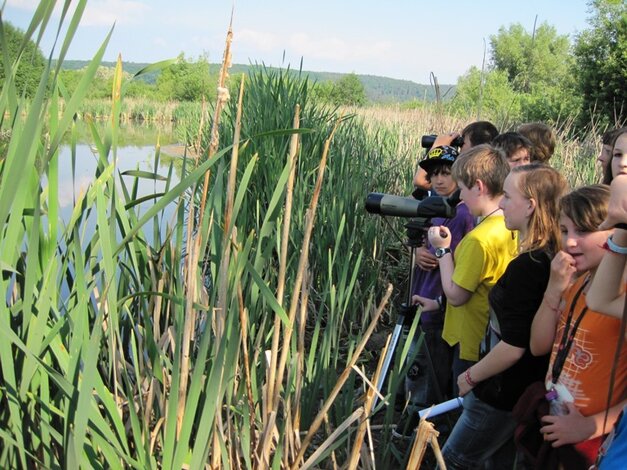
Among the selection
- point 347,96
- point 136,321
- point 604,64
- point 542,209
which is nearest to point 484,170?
point 542,209

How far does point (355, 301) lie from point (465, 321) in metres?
1.08

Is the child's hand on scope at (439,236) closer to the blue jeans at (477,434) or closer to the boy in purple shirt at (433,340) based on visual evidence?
the boy in purple shirt at (433,340)

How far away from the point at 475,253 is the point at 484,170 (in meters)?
0.29

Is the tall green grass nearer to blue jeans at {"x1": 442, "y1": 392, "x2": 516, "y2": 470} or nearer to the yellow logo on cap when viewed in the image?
blue jeans at {"x1": 442, "y1": 392, "x2": 516, "y2": 470}

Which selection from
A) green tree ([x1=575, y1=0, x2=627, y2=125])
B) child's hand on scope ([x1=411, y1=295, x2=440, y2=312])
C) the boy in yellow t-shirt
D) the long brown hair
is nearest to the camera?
the long brown hair

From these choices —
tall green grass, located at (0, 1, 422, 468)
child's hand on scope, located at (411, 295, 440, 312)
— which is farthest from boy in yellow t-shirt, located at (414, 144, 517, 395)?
tall green grass, located at (0, 1, 422, 468)

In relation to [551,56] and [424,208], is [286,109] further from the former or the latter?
[551,56]

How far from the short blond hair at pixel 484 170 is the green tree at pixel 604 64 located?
854cm

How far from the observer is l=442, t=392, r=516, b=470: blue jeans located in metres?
1.88

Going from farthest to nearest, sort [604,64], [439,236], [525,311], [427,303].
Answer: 1. [604,64]
2. [427,303]
3. [439,236]
4. [525,311]

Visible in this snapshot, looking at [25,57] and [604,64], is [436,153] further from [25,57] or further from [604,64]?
[604,64]

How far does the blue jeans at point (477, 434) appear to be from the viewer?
1.88 meters

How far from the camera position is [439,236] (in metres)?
2.16

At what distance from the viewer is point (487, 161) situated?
7.13 ft
